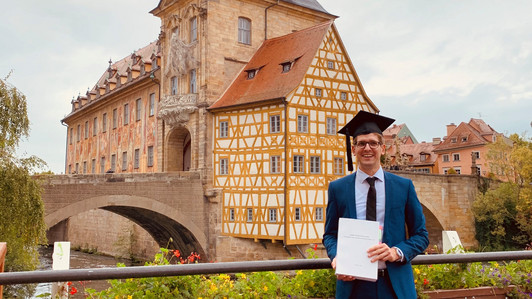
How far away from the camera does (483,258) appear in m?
3.45

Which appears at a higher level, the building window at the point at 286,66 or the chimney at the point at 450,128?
the chimney at the point at 450,128

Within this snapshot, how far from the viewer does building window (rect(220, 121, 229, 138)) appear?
23.9m

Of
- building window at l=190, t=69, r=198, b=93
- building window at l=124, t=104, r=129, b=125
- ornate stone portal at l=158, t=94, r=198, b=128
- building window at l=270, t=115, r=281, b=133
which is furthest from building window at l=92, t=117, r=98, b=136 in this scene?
building window at l=270, t=115, r=281, b=133

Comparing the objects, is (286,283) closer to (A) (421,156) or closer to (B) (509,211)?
(B) (509,211)

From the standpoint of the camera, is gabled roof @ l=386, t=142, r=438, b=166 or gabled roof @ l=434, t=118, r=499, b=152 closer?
gabled roof @ l=434, t=118, r=499, b=152

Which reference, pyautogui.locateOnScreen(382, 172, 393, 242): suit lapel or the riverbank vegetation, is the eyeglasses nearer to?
pyautogui.locateOnScreen(382, 172, 393, 242): suit lapel

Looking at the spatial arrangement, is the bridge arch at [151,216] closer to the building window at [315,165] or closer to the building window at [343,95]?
the building window at [315,165]

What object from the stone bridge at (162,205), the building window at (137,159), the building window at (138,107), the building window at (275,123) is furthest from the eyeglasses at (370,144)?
the building window at (138,107)

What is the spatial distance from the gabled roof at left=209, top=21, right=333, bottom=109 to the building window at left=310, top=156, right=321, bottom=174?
9.35 ft

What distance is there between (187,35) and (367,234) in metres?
23.8

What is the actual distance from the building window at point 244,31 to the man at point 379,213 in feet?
75.2

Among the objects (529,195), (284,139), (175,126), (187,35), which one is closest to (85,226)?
(175,126)

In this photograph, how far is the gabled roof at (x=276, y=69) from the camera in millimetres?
22469

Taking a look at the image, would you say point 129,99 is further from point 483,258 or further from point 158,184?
point 483,258
